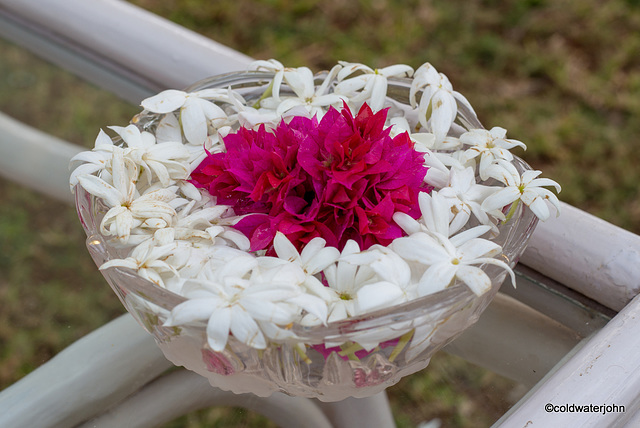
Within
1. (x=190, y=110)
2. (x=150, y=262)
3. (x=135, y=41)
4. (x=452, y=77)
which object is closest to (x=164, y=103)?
(x=190, y=110)

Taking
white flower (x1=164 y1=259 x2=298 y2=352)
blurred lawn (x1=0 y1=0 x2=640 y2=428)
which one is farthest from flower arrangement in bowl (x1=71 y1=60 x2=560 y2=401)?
blurred lawn (x1=0 y1=0 x2=640 y2=428)

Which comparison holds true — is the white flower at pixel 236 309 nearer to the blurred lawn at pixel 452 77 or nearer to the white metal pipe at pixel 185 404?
the white metal pipe at pixel 185 404

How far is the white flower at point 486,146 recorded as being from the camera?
0.39 meters

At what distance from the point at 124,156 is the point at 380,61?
0.90 meters

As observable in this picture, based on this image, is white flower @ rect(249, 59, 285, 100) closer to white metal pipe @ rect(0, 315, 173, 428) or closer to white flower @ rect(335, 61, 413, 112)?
white flower @ rect(335, 61, 413, 112)

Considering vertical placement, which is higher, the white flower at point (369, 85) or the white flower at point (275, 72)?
the white flower at point (369, 85)

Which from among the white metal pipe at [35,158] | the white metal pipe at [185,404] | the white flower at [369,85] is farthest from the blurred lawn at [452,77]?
the white flower at [369,85]

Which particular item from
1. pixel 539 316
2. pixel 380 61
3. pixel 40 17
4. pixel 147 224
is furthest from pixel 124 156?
pixel 380 61

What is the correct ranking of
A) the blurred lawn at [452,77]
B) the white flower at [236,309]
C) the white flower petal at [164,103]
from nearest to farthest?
the white flower at [236,309], the white flower petal at [164,103], the blurred lawn at [452,77]

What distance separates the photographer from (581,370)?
37cm

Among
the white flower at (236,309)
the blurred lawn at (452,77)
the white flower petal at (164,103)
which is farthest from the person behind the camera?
the blurred lawn at (452,77)

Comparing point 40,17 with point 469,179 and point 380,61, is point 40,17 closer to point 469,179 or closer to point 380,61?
point 469,179

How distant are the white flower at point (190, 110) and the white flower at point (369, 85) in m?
0.08

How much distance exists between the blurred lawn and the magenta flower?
0.23 meters
